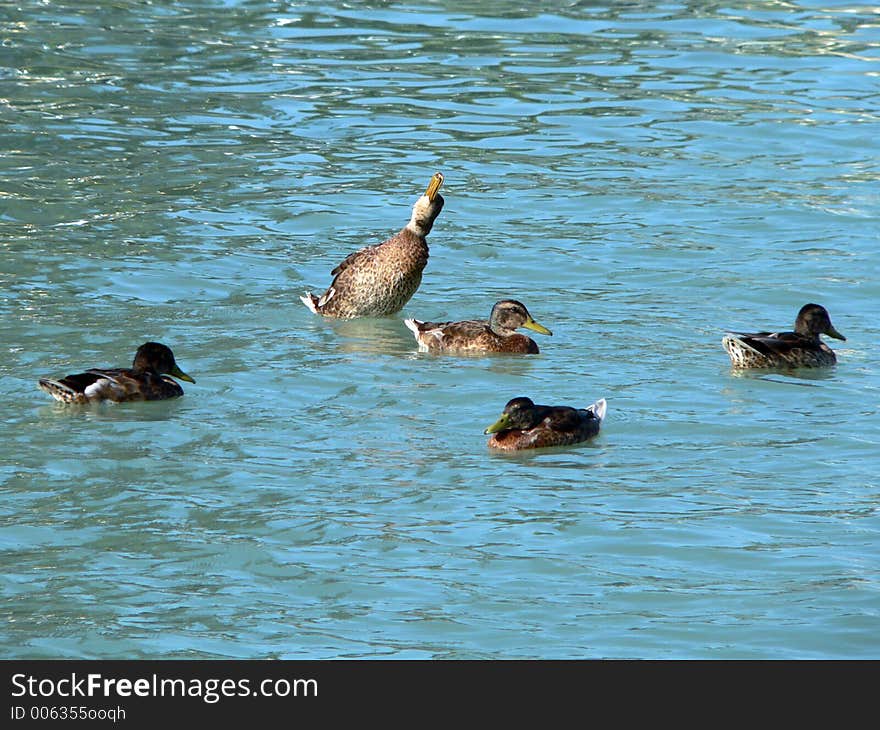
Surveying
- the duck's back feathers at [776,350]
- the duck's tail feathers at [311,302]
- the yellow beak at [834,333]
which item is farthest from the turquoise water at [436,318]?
the yellow beak at [834,333]

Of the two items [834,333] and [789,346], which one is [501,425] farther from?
[834,333]

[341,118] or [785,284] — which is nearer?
[785,284]

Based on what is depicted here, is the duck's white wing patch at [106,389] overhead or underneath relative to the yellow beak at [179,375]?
overhead

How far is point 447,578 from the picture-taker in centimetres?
969

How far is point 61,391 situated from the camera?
41.2 ft

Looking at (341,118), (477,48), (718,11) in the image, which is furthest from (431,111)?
(718,11)

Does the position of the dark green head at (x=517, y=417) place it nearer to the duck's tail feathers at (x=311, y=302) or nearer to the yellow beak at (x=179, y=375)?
the yellow beak at (x=179, y=375)

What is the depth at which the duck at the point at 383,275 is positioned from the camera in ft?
53.1

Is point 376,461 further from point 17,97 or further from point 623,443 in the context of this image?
point 17,97

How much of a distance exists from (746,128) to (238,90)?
6.52 metres

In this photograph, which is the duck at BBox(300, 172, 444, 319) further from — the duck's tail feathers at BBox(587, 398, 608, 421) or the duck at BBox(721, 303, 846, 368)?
the duck's tail feathers at BBox(587, 398, 608, 421)

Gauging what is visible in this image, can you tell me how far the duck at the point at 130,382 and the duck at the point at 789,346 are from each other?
4.01 m

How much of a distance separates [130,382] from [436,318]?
388 centimetres

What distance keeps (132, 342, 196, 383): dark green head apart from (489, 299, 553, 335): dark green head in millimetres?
2718
